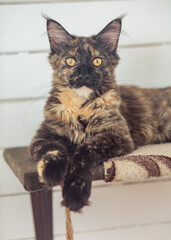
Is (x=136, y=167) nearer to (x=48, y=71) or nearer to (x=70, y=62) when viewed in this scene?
(x=70, y=62)

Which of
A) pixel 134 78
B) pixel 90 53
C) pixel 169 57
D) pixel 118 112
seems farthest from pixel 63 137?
pixel 169 57

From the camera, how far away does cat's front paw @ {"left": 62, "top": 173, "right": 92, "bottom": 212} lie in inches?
41.0

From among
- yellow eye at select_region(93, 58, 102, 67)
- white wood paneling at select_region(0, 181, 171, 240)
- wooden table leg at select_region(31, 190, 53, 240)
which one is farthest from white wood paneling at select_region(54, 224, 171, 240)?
yellow eye at select_region(93, 58, 102, 67)

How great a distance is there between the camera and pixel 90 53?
1380 mm

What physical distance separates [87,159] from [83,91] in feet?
1.05

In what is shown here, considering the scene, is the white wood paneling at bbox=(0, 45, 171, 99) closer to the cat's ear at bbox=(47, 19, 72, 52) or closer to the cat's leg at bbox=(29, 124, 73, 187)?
the cat's ear at bbox=(47, 19, 72, 52)

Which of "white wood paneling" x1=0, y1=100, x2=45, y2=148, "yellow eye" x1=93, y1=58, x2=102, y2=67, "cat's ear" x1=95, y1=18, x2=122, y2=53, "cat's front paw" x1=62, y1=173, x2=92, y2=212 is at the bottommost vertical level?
"white wood paneling" x1=0, y1=100, x2=45, y2=148

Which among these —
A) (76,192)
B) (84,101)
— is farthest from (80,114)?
(76,192)

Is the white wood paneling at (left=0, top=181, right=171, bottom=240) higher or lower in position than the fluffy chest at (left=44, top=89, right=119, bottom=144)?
lower

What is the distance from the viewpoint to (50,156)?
113cm

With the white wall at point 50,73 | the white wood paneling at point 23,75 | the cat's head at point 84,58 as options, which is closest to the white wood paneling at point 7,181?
the white wall at point 50,73

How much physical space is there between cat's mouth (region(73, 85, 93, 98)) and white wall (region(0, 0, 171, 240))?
2.00 feet

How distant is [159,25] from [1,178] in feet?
4.29

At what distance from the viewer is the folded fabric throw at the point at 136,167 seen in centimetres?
115
